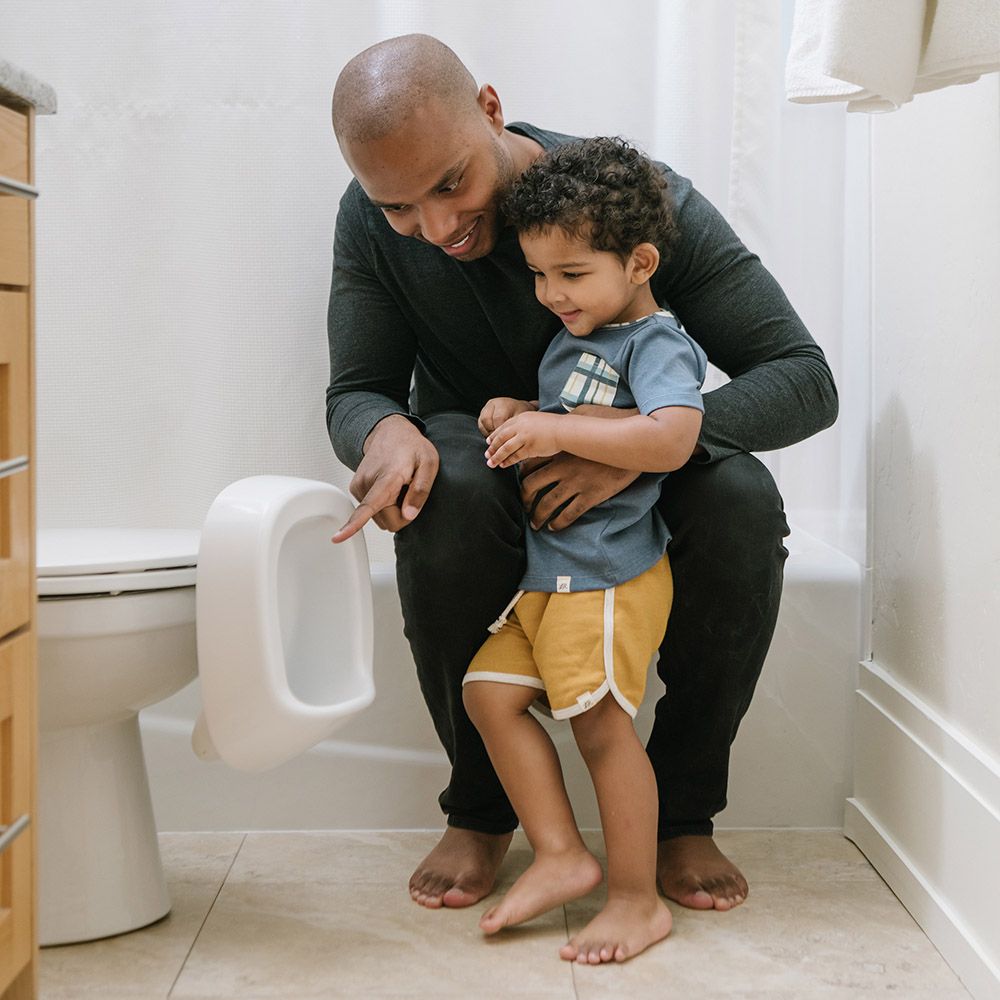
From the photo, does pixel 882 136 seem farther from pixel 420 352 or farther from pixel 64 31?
pixel 64 31

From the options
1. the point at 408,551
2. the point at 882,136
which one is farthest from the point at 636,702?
the point at 882,136

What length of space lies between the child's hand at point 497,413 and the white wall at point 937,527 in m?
0.44

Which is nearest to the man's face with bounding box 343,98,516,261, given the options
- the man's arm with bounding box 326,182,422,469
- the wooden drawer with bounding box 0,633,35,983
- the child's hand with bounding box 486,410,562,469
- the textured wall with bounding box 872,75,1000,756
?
the man's arm with bounding box 326,182,422,469

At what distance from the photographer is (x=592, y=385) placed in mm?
1280

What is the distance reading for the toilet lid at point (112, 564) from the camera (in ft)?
3.83

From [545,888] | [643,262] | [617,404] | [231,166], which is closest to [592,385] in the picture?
[617,404]

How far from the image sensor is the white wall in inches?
45.8

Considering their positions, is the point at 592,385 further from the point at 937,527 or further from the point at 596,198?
the point at 937,527

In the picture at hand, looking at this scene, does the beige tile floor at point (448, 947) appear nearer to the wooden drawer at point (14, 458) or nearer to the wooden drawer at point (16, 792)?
the wooden drawer at point (16, 792)

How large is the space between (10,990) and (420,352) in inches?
32.7

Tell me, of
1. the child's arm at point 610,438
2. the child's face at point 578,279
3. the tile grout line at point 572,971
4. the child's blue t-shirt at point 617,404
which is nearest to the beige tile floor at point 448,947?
the tile grout line at point 572,971

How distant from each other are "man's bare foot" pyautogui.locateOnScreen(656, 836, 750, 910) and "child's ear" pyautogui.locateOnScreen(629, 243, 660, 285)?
619 millimetres

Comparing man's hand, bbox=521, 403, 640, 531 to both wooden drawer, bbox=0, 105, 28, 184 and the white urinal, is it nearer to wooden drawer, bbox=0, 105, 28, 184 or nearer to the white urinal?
the white urinal

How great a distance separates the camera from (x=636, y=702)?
4.09 ft
